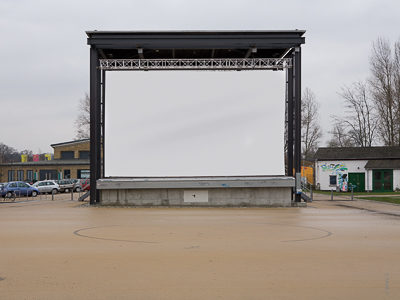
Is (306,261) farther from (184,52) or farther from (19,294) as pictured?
(184,52)

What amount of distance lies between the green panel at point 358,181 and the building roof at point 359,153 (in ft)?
5.45

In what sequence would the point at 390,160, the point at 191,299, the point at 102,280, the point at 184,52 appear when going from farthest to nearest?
the point at 390,160 < the point at 184,52 < the point at 102,280 < the point at 191,299

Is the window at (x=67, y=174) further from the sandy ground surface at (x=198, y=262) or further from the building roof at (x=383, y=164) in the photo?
the sandy ground surface at (x=198, y=262)

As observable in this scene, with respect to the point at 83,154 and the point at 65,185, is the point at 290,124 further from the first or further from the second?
the point at 83,154

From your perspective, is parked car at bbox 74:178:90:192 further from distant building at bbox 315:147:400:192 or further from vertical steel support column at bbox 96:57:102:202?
distant building at bbox 315:147:400:192

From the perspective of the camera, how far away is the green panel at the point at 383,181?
142 ft

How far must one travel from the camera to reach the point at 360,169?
44.7 m

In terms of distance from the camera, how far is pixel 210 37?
25.9 m

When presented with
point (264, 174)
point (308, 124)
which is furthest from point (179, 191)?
point (308, 124)

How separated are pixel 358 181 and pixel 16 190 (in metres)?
30.8

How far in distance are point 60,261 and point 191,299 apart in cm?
363

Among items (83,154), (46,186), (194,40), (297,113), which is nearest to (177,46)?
(194,40)

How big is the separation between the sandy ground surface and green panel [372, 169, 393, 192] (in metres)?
30.4

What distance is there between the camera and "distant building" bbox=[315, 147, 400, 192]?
142 feet
